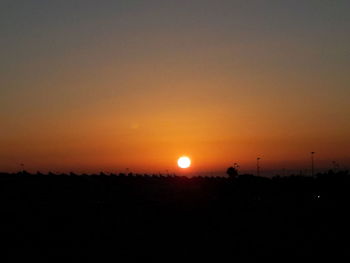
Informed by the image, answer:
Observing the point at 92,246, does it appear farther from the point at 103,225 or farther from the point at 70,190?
the point at 70,190

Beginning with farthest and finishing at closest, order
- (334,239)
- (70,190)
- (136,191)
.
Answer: (136,191)
(70,190)
(334,239)

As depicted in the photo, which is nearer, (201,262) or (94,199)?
(201,262)

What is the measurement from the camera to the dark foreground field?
24594mm

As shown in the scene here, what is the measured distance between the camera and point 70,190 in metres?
35.5

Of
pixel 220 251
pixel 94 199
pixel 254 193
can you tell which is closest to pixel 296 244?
pixel 220 251

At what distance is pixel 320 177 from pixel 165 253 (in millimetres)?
38589

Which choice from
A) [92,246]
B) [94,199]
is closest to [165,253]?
[92,246]

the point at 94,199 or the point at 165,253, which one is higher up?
the point at 94,199

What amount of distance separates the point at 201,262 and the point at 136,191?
51.5 feet

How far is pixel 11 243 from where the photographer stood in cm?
2373

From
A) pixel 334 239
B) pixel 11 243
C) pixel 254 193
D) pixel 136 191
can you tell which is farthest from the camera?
pixel 254 193

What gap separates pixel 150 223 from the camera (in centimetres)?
3027

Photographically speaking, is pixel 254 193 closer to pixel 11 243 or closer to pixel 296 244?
pixel 296 244

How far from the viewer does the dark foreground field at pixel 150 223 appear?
24.6m
